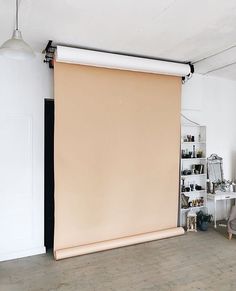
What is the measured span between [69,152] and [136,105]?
1.30m

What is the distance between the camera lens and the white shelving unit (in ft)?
15.5

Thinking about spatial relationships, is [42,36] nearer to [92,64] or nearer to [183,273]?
[92,64]

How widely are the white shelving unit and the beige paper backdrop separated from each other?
40 centimetres

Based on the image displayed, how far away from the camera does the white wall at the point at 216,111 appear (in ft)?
15.9

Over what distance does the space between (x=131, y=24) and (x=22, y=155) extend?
2.21m

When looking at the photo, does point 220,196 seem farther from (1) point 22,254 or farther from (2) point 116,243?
(1) point 22,254

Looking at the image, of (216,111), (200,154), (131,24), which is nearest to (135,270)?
(200,154)

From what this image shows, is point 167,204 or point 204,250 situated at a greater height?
point 167,204

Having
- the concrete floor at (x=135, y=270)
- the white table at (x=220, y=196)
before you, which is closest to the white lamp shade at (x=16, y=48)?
the concrete floor at (x=135, y=270)

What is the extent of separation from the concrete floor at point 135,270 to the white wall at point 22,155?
343mm

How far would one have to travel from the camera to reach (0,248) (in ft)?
11.3

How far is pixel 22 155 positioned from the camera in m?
3.54

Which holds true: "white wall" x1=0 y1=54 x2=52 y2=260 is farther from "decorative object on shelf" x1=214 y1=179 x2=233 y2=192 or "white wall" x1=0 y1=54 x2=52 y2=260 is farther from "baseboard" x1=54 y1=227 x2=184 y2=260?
"decorative object on shelf" x1=214 y1=179 x2=233 y2=192

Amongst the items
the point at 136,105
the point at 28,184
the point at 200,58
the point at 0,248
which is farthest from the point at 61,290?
the point at 200,58
